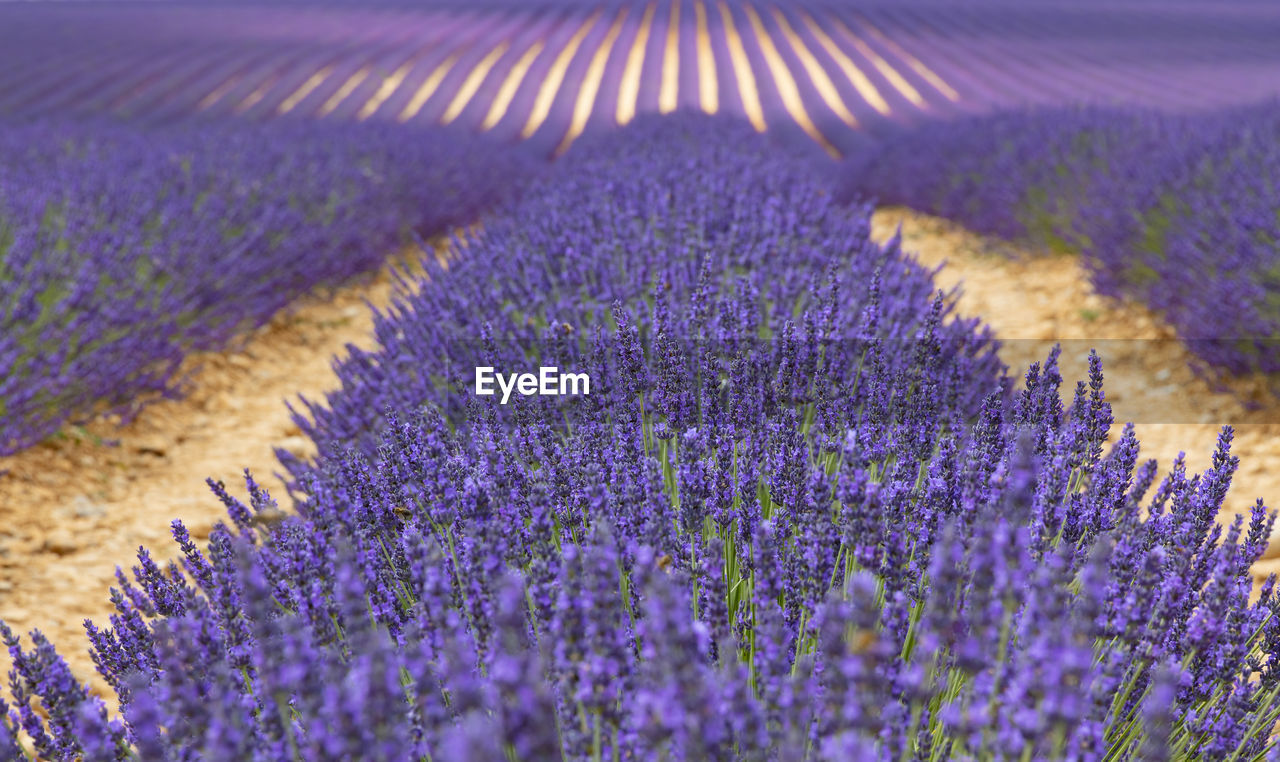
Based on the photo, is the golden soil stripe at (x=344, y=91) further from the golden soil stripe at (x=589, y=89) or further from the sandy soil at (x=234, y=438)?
the sandy soil at (x=234, y=438)

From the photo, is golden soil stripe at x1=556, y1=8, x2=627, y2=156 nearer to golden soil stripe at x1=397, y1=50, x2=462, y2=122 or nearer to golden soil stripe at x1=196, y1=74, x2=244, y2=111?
golden soil stripe at x1=397, y1=50, x2=462, y2=122

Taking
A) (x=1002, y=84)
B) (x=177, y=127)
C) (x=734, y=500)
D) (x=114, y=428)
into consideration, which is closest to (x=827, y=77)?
(x=1002, y=84)

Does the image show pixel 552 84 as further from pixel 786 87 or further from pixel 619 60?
pixel 786 87

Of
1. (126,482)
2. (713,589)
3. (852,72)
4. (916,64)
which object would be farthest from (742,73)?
(713,589)

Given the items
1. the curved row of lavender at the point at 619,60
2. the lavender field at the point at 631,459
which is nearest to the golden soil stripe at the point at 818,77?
the curved row of lavender at the point at 619,60

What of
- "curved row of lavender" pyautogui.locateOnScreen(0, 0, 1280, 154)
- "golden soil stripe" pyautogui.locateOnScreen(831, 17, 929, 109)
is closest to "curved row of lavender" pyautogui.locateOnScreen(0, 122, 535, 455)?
"curved row of lavender" pyautogui.locateOnScreen(0, 0, 1280, 154)

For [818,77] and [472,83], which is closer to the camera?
[472,83]
